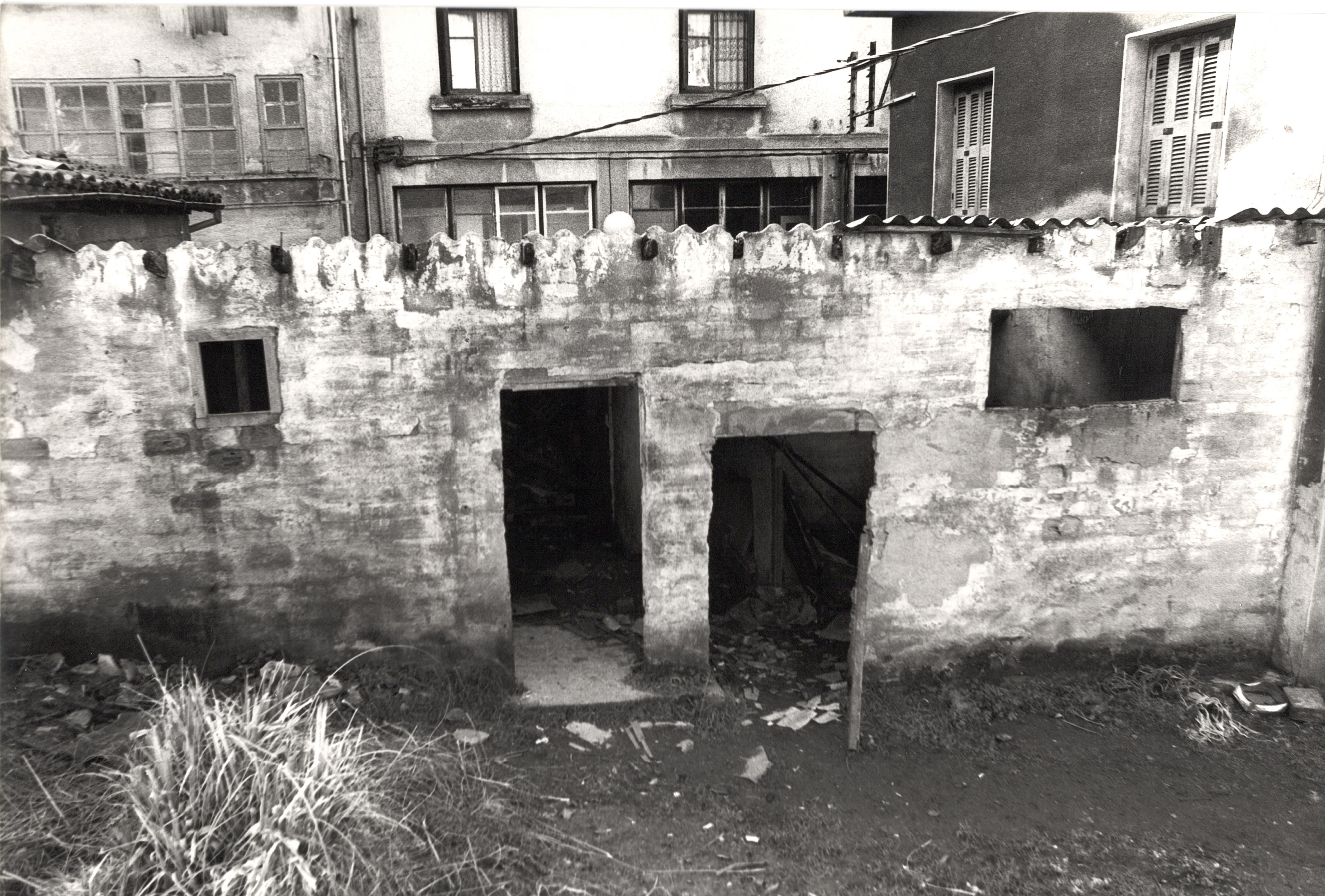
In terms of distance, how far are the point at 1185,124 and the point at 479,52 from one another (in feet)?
34.1

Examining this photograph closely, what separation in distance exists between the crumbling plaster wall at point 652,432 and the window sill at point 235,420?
0.31 ft

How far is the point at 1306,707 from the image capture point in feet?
25.0

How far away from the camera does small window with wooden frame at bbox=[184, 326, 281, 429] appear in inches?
266

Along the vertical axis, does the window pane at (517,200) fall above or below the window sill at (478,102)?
below

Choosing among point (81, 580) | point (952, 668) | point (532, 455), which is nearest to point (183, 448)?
point (81, 580)

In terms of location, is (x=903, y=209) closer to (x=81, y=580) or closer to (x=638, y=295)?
(x=638, y=295)

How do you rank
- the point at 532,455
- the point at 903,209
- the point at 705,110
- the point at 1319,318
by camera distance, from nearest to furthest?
the point at 1319,318, the point at 903,209, the point at 532,455, the point at 705,110

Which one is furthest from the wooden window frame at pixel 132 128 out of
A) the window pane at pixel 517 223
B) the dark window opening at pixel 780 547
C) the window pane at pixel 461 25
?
the dark window opening at pixel 780 547

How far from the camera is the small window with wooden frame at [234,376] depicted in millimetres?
6754

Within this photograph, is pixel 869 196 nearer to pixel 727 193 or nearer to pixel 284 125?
pixel 727 193

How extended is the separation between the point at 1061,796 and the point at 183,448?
21.9 feet

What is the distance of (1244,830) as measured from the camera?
6402 millimetres

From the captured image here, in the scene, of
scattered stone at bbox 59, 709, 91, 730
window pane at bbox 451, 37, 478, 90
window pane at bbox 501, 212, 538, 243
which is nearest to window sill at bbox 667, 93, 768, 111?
window pane at bbox 501, 212, 538, 243

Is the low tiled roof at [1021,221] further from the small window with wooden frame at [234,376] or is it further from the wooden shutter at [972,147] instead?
the small window with wooden frame at [234,376]
